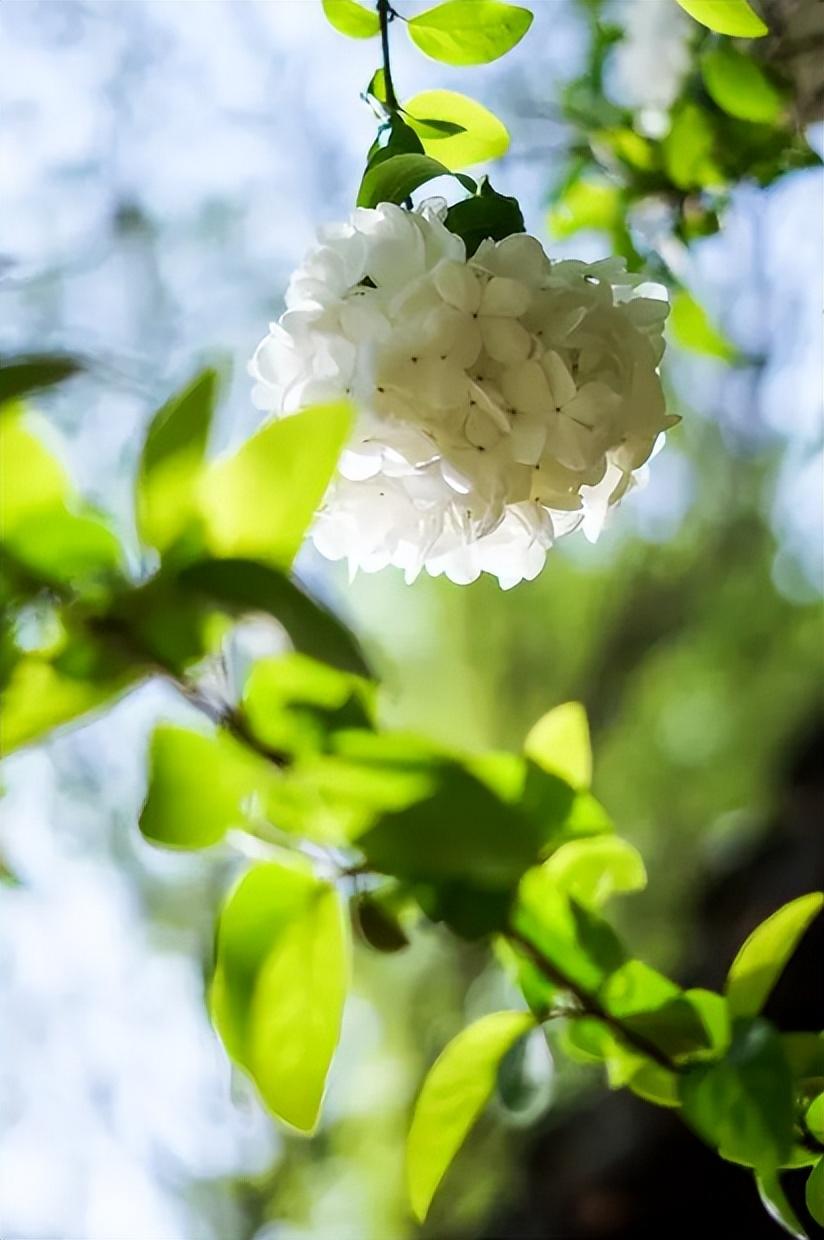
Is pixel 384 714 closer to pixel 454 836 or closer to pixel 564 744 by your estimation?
pixel 564 744

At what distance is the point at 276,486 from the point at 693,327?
463 millimetres

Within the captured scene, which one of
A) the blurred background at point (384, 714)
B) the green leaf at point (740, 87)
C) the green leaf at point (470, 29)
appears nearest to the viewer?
the green leaf at point (470, 29)

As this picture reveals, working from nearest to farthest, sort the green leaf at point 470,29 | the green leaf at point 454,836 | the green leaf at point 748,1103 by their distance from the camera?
the green leaf at point 454,836, the green leaf at point 748,1103, the green leaf at point 470,29

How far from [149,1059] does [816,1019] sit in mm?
526

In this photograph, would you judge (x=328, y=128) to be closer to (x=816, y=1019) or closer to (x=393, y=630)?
(x=393, y=630)

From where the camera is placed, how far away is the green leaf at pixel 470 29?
1.25ft

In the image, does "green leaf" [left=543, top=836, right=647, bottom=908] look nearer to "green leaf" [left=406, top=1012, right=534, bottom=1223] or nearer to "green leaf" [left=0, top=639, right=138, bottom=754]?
"green leaf" [left=406, top=1012, right=534, bottom=1223]

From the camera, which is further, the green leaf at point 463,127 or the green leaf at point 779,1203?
the green leaf at point 463,127

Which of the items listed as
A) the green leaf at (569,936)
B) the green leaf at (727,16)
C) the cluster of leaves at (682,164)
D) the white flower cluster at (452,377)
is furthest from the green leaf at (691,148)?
the green leaf at (569,936)

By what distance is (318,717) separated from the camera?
0.68ft

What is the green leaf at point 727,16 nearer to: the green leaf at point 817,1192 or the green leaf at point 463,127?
the green leaf at point 463,127

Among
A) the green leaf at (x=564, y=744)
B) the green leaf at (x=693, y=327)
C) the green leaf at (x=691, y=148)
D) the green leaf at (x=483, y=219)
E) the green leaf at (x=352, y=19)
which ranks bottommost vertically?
the green leaf at (x=693, y=327)

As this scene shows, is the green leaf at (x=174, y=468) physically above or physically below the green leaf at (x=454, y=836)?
above

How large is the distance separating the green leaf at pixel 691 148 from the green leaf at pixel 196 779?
53cm
